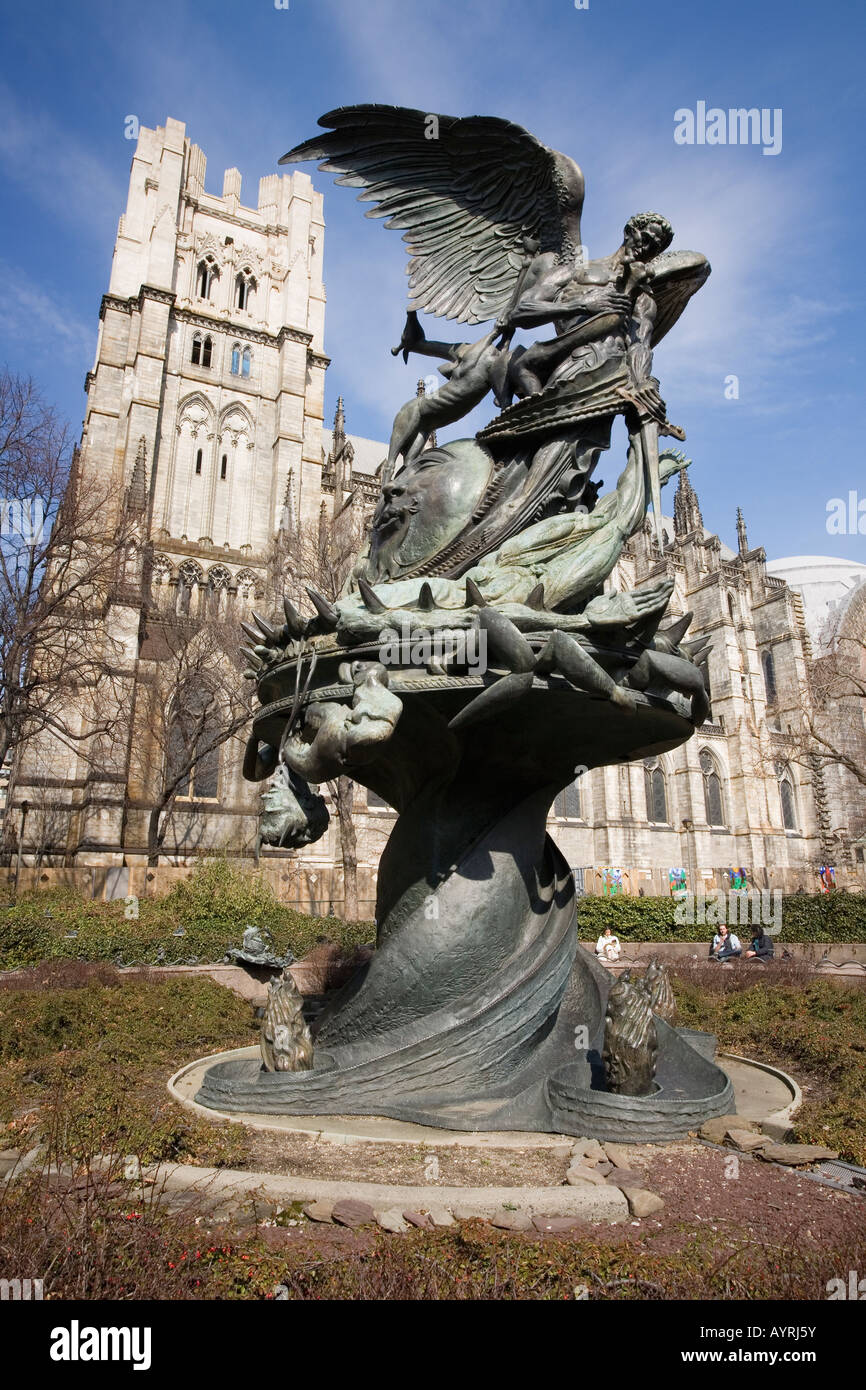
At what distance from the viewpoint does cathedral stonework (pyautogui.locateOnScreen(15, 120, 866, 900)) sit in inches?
1337

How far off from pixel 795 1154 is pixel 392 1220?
2563 mm

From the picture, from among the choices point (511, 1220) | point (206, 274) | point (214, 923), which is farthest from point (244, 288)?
point (511, 1220)

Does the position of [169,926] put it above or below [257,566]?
below

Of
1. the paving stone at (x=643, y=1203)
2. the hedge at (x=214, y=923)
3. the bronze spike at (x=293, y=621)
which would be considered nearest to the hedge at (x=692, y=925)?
the hedge at (x=214, y=923)

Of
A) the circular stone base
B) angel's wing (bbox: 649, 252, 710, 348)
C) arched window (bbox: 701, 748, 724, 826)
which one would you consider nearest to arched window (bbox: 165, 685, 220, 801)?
the circular stone base

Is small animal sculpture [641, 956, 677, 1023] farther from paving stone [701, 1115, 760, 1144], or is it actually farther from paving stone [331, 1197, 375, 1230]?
paving stone [331, 1197, 375, 1230]

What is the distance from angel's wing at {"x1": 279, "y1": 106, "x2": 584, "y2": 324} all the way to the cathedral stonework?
2510 centimetres

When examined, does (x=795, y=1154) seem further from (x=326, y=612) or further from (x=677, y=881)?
(x=677, y=881)

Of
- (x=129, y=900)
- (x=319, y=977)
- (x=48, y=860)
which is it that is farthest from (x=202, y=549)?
(x=319, y=977)

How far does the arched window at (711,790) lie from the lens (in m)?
49.2

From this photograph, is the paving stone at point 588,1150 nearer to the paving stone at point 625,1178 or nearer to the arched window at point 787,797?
the paving stone at point 625,1178

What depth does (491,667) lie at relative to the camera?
5422 millimetres

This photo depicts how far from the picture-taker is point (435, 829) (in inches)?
252
